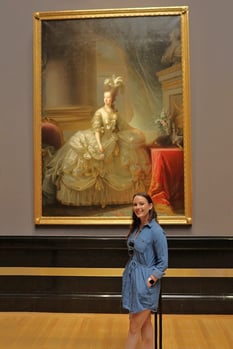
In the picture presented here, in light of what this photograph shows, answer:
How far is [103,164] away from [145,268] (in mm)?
2728

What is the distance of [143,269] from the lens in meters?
3.84

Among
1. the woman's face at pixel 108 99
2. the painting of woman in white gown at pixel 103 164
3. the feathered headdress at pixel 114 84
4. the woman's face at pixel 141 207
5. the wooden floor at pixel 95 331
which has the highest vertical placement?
the feathered headdress at pixel 114 84

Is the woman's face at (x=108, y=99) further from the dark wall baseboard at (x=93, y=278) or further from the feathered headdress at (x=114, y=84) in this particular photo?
the dark wall baseboard at (x=93, y=278)

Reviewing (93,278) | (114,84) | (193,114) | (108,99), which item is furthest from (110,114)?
(93,278)

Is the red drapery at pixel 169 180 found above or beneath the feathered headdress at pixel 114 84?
beneath

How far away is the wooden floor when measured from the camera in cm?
496

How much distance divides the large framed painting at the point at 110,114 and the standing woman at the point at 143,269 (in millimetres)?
2330

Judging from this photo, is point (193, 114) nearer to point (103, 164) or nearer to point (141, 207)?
point (103, 164)

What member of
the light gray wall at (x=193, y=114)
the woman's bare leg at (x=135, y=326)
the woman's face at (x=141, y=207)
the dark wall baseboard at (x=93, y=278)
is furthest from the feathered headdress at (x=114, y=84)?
the woman's bare leg at (x=135, y=326)

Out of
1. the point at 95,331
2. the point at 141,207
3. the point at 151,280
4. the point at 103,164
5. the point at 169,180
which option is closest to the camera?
the point at 151,280

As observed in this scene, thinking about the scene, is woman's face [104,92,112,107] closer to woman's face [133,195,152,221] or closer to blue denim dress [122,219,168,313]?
woman's face [133,195,152,221]

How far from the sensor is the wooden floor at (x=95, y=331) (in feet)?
16.3

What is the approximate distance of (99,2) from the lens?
21.1ft

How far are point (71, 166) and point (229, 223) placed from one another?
8.44ft
